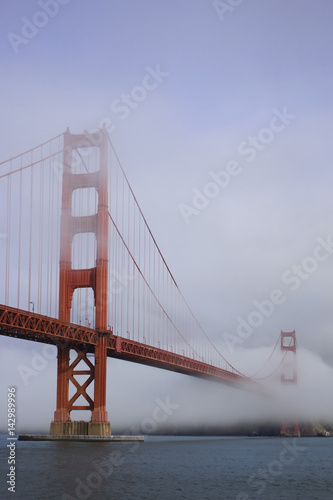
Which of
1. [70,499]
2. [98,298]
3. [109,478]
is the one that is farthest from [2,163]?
[70,499]

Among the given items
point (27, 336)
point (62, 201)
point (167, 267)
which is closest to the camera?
point (27, 336)

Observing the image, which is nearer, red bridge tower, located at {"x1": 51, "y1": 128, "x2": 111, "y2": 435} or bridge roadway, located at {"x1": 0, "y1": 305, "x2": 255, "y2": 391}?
bridge roadway, located at {"x1": 0, "y1": 305, "x2": 255, "y2": 391}

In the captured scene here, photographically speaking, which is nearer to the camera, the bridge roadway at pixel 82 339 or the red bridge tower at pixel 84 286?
the bridge roadway at pixel 82 339

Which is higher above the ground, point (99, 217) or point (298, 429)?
point (99, 217)

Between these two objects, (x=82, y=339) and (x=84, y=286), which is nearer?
(x=82, y=339)

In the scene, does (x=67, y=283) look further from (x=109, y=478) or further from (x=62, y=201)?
(x=109, y=478)

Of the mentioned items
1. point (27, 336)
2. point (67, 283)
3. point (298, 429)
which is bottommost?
point (298, 429)

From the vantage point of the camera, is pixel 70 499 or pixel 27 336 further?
pixel 27 336

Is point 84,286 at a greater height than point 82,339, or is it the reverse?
point 84,286
